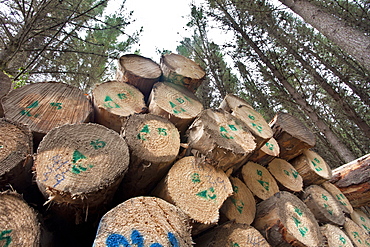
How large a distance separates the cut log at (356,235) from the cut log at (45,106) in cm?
293

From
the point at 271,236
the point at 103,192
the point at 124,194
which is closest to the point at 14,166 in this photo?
the point at 103,192

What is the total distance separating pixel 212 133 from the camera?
156cm

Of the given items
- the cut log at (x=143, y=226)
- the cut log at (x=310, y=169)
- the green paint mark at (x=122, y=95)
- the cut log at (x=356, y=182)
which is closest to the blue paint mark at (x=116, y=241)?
the cut log at (x=143, y=226)

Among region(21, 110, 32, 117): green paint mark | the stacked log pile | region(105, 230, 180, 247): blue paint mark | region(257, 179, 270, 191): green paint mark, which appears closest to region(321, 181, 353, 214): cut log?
the stacked log pile

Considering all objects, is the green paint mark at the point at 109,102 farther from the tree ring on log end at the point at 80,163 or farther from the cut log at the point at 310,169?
the cut log at the point at 310,169

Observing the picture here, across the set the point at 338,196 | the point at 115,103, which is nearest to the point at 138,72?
the point at 115,103

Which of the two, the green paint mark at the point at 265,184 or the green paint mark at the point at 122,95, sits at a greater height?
the green paint mark at the point at 122,95

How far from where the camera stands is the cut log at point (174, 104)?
1695mm

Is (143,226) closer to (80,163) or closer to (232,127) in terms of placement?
(80,163)

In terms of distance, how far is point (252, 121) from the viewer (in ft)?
7.02

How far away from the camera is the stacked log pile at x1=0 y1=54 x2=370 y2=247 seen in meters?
1.00

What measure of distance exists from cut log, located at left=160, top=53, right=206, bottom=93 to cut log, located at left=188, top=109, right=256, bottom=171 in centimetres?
44

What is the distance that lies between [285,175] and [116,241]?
6.50 feet

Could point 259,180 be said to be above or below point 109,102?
below
